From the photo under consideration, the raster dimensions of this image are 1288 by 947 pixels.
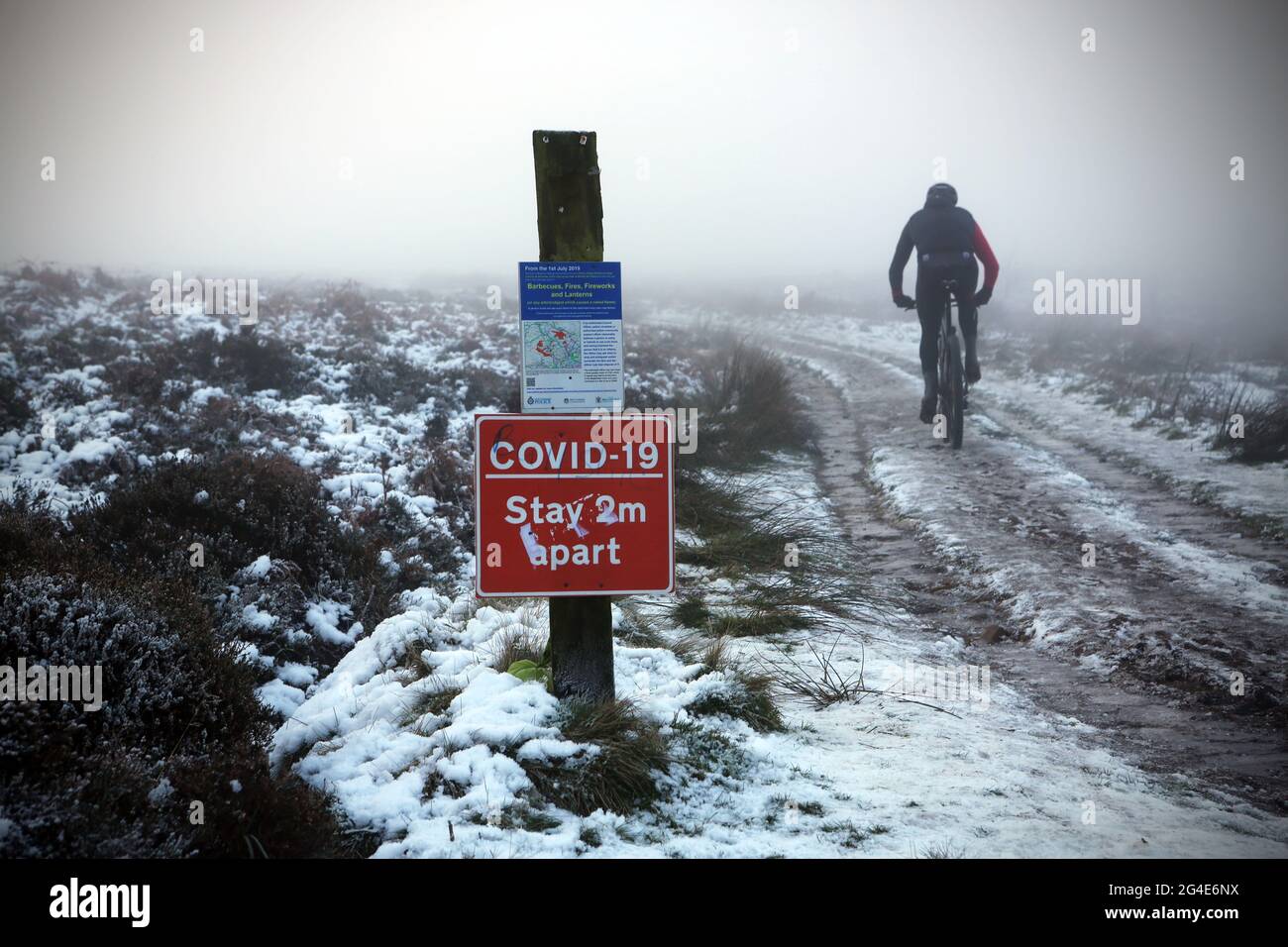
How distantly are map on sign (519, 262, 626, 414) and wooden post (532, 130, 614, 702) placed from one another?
4.0 inches

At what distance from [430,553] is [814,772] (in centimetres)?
395

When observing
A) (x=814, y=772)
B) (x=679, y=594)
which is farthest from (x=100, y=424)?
(x=814, y=772)

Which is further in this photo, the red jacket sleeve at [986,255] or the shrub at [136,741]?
the red jacket sleeve at [986,255]

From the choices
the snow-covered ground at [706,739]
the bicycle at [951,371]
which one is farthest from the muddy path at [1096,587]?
the bicycle at [951,371]

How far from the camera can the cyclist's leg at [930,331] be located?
8.76 m

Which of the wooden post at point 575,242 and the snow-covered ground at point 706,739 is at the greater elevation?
the wooden post at point 575,242

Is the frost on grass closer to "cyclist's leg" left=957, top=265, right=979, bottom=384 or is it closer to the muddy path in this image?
the muddy path

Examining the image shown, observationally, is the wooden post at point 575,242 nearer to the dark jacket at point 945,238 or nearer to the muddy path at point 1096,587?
the muddy path at point 1096,587

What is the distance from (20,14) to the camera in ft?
269

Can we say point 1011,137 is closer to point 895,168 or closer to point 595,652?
point 895,168

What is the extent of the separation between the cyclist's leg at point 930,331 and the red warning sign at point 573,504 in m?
6.13

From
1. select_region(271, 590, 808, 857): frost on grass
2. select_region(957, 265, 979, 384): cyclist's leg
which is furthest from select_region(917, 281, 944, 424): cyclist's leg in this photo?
select_region(271, 590, 808, 857): frost on grass

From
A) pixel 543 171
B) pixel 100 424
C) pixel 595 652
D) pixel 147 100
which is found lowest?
pixel 595 652

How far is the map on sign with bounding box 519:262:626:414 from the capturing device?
322cm
